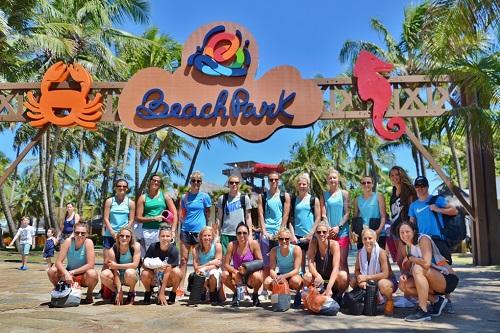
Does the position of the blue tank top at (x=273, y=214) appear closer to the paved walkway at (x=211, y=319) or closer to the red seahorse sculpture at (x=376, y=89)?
the paved walkway at (x=211, y=319)

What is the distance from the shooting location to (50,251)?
11.8 m

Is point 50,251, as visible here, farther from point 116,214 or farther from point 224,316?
point 224,316

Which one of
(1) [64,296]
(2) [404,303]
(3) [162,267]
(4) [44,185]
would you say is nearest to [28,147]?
(1) [64,296]

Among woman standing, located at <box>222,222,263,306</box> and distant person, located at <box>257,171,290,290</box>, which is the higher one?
distant person, located at <box>257,171,290,290</box>

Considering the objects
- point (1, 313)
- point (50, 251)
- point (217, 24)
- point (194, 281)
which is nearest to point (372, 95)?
point (217, 24)

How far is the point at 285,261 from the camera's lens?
6051mm

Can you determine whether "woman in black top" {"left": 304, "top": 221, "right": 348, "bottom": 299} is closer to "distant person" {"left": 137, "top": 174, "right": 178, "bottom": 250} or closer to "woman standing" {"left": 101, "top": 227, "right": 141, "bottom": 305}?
"distant person" {"left": 137, "top": 174, "right": 178, "bottom": 250}

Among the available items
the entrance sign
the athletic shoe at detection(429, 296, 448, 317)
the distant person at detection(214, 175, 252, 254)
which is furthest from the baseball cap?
the entrance sign

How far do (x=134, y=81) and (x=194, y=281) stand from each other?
12.7 feet

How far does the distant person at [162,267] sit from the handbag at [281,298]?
4.29ft

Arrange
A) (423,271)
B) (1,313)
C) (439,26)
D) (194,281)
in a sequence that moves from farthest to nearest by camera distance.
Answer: (439,26), (194,281), (1,313), (423,271)

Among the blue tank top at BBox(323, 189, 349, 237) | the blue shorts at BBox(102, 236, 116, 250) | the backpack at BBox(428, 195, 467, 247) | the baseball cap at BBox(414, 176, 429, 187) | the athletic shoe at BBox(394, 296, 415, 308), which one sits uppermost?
the baseball cap at BBox(414, 176, 429, 187)

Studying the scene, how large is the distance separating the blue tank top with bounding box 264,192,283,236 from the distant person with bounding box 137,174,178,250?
128 centimetres

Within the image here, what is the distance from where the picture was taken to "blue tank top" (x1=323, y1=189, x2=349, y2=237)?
643cm
